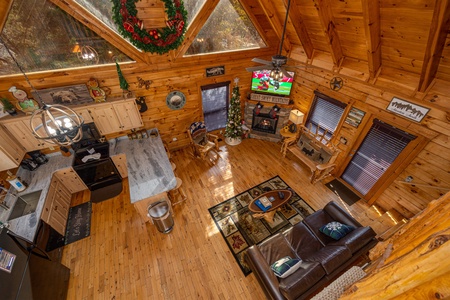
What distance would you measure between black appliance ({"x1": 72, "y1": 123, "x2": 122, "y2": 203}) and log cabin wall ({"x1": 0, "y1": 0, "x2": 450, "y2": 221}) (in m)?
1.38

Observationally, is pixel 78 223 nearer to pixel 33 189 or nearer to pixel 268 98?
pixel 33 189

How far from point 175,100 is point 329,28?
14.1ft

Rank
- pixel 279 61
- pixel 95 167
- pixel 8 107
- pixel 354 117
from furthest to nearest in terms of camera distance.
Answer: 1. pixel 95 167
2. pixel 354 117
3. pixel 8 107
4. pixel 279 61

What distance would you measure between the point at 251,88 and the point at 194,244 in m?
5.20

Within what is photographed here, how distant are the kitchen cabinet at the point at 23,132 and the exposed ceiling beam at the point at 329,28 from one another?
6.45 metres

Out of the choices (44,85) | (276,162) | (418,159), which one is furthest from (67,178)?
(418,159)

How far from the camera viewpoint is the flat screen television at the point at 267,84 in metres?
6.02

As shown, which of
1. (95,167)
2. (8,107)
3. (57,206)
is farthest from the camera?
(95,167)

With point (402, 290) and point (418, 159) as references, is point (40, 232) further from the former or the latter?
point (418, 159)

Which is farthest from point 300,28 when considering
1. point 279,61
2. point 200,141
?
point 200,141

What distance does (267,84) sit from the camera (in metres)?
6.20

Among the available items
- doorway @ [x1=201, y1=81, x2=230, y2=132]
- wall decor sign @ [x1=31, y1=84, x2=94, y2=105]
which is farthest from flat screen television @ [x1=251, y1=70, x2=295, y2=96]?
wall decor sign @ [x1=31, y1=84, x2=94, y2=105]

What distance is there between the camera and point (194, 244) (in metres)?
4.16

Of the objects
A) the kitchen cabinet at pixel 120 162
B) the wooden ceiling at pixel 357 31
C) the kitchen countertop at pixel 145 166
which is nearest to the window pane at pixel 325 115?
the wooden ceiling at pixel 357 31
